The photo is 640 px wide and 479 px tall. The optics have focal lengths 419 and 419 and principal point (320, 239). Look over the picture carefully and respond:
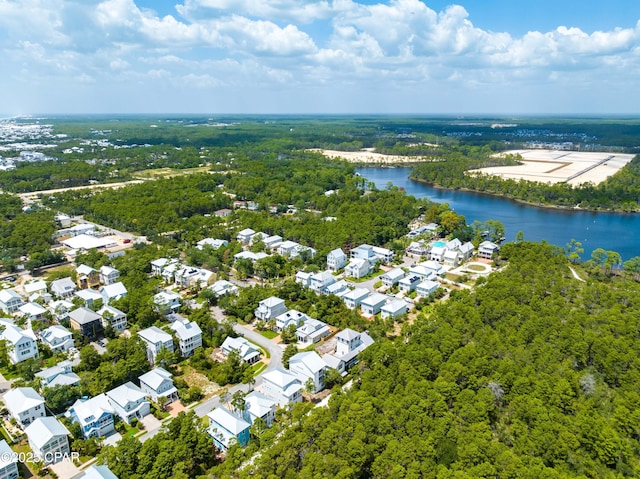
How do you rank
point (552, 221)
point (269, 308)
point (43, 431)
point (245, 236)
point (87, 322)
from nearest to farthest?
1. point (43, 431)
2. point (87, 322)
3. point (269, 308)
4. point (245, 236)
5. point (552, 221)

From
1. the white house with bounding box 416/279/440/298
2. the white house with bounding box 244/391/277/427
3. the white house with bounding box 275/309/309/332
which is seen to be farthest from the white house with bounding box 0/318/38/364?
the white house with bounding box 416/279/440/298

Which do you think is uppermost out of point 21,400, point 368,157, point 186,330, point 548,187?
point 368,157

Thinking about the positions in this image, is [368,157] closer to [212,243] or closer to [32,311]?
[212,243]

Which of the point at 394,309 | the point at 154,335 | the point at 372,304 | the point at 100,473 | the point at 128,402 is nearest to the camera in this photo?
the point at 100,473

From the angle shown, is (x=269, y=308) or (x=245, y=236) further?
(x=245, y=236)

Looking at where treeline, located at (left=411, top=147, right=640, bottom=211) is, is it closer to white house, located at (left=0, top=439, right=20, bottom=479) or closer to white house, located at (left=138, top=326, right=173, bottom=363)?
white house, located at (left=138, top=326, right=173, bottom=363)

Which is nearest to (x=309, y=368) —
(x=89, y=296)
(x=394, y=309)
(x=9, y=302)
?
(x=394, y=309)

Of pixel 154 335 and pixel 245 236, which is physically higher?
pixel 245 236
